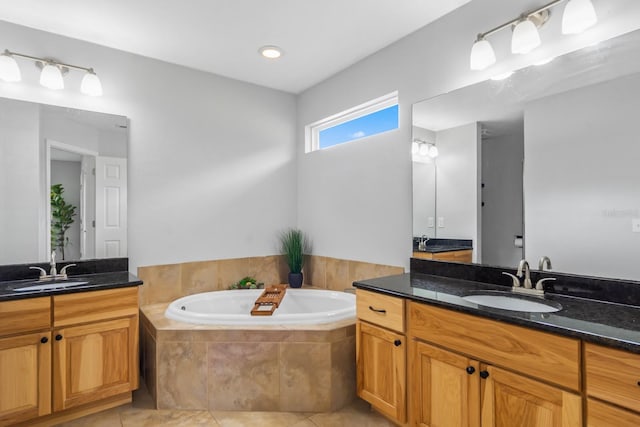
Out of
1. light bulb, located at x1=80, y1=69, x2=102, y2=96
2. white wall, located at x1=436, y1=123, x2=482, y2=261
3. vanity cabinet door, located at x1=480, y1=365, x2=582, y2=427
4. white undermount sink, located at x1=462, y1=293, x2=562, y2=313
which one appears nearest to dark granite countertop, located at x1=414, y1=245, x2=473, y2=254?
white wall, located at x1=436, y1=123, x2=482, y2=261

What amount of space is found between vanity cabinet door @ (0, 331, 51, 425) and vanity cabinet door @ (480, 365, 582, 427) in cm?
231

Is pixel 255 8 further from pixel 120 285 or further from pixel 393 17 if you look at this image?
pixel 120 285

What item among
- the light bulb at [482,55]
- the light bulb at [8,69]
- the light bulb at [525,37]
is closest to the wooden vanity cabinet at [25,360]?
the light bulb at [8,69]

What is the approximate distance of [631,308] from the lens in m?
1.52

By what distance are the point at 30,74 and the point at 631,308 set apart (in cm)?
374

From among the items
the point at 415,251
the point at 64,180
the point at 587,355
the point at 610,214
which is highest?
the point at 64,180

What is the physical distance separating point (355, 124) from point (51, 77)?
234cm

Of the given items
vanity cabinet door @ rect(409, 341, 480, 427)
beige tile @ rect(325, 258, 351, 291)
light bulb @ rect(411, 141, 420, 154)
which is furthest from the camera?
beige tile @ rect(325, 258, 351, 291)

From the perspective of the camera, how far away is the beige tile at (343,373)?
2.23 meters

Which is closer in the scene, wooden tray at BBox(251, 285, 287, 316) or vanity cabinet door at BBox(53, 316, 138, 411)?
vanity cabinet door at BBox(53, 316, 138, 411)

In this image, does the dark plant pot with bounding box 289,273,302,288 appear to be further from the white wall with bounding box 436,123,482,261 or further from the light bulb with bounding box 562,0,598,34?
the light bulb with bounding box 562,0,598,34

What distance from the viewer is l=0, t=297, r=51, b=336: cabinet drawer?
6.30 ft

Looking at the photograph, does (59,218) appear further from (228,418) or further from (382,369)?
(382,369)

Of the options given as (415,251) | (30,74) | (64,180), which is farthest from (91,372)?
(415,251)
